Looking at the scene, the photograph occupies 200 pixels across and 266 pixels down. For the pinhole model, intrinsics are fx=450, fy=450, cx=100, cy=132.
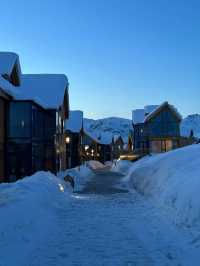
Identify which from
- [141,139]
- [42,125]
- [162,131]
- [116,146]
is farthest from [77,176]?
[116,146]

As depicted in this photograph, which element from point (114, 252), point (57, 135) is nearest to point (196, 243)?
point (114, 252)

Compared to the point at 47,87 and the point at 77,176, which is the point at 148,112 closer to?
the point at 47,87

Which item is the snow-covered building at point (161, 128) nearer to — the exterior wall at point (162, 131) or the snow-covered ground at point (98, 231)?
the exterior wall at point (162, 131)

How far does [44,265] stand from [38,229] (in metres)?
3.20

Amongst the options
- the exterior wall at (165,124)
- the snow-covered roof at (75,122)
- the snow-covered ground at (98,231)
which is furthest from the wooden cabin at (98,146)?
the snow-covered ground at (98,231)

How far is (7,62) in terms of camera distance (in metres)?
27.7

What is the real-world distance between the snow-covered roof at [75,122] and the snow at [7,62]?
3572 centimetres

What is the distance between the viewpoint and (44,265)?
775 centimetres

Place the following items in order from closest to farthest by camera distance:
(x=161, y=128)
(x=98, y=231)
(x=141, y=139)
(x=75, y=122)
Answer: (x=98, y=231)
(x=75, y=122)
(x=161, y=128)
(x=141, y=139)

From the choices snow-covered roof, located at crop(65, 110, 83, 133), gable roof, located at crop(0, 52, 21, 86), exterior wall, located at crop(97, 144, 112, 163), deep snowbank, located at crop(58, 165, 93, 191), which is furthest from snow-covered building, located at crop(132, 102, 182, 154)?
gable roof, located at crop(0, 52, 21, 86)

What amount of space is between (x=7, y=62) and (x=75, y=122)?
41.8m

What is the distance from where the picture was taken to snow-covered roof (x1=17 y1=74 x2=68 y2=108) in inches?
1656

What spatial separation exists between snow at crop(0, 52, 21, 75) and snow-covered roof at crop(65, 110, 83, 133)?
35.7m

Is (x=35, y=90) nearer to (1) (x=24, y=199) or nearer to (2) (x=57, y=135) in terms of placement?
(2) (x=57, y=135)
